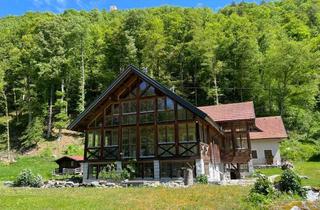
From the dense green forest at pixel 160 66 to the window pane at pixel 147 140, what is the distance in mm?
25496

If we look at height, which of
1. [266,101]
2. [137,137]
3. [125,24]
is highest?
[125,24]

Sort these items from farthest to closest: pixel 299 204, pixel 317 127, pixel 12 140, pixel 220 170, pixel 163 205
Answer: pixel 12 140 < pixel 317 127 < pixel 220 170 < pixel 163 205 < pixel 299 204

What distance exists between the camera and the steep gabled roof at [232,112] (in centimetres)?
3056

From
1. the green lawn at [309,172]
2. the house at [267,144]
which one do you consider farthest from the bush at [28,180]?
the house at [267,144]

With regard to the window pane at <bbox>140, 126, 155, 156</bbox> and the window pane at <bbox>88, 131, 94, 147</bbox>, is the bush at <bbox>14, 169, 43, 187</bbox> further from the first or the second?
the window pane at <bbox>140, 126, 155, 156</bbox>

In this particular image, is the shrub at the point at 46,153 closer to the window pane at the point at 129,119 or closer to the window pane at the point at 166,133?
the window pane at the point at 129,119

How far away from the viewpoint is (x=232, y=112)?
31.9 meters

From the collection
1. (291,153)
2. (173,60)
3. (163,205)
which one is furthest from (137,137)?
(173,60)

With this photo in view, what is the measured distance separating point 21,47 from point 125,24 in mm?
18355

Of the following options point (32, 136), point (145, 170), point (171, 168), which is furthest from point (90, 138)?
point (32, 136)

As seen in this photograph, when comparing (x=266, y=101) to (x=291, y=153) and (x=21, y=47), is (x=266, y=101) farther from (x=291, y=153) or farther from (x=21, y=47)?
(x=21, y=47)

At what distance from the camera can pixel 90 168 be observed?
29.6 meters

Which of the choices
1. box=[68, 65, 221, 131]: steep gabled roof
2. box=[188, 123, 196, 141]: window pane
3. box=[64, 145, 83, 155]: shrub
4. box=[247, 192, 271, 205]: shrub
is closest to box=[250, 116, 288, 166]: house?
box=[68, 65, 221, 131]: steep gabled roof

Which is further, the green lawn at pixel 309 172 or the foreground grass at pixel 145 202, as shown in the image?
the green lawn at pixel 309 172
